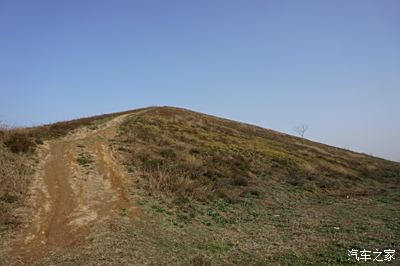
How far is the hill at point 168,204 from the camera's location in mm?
13000

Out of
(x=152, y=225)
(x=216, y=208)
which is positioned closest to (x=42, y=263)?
(x=152, y=225)

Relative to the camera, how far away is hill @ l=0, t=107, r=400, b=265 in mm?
13000

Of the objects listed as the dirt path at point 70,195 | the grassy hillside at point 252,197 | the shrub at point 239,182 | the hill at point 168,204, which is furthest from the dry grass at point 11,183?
the shrub at point 239,182

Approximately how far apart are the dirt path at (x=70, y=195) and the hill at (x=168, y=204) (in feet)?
0.15

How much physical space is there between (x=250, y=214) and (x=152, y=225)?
5315 mm

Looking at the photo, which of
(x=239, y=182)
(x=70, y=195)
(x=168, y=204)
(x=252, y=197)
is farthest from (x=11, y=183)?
(x=239, y=182)

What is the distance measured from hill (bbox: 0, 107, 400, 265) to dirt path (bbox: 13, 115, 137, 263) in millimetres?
47

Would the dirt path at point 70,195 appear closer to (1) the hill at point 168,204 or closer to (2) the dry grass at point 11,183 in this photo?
(1) the hill at point 168,204

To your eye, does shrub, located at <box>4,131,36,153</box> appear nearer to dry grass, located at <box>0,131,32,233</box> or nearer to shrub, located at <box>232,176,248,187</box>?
dry grass, located at <box>0,131,32,233</box>

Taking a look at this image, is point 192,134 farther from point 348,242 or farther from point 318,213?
point 348,242

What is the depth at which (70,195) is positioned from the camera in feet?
57.7

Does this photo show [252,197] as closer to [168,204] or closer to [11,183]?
[168,204]

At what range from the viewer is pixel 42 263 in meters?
11.6

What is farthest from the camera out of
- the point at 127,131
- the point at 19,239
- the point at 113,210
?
the point at 127,131
